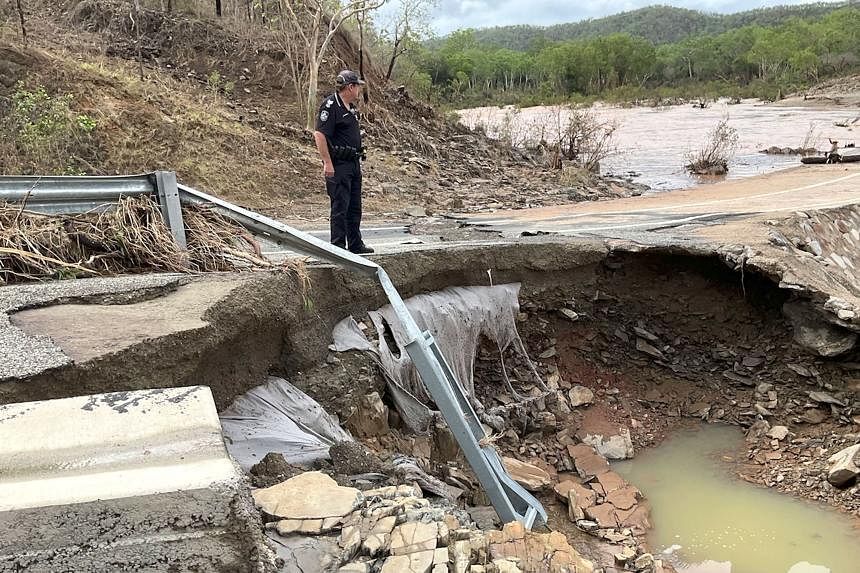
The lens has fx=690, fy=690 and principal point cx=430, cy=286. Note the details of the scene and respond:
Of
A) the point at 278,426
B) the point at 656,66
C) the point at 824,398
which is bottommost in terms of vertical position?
the point at 824,398

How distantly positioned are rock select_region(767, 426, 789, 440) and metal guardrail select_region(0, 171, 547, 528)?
2786mm

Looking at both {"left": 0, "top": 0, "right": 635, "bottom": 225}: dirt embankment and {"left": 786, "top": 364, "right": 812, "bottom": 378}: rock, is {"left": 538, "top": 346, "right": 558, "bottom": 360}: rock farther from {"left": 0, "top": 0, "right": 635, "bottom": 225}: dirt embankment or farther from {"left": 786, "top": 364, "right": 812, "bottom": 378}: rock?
{"left": 0, "top": 0, "right": 635, "bottom": 225}: dirt embankment

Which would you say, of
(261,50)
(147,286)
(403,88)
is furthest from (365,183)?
(147,286)

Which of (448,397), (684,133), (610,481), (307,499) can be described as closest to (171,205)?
(448,397)

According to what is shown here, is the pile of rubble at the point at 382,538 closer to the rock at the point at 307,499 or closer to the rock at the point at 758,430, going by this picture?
the rock at the point at 307,499

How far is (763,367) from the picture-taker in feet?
Answer: 22.7

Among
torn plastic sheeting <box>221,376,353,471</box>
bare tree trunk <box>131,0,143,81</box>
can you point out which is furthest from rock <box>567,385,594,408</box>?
bare tree trunk <box>131,0,143,81</box>

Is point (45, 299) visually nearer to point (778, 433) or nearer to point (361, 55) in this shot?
point (778, 433)

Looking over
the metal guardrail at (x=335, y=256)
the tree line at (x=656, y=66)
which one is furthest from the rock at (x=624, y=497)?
the tree line at (x=656, y=66)

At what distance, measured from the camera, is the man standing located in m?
5.23

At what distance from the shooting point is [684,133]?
2777cm

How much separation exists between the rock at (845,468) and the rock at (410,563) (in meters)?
4.44

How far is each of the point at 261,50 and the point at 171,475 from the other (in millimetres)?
15321

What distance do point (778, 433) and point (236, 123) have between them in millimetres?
10196
